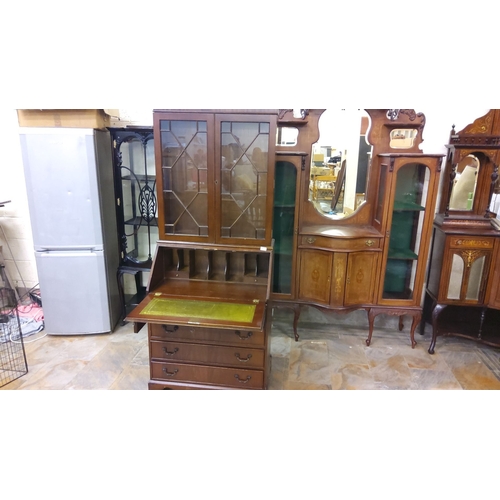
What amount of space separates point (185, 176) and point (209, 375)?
1.13m

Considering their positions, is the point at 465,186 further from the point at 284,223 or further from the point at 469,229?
the point at 284,223

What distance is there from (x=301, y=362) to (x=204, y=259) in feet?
3.28

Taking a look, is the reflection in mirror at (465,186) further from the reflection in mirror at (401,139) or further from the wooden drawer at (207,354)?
the wooden drawer at (207,354)

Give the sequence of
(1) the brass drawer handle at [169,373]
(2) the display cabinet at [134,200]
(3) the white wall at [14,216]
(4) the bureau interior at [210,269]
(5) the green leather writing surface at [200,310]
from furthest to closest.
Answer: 1. (3) the white wall at [14,216]
2. (2) the display cabinet at [134,200]
3. (4) the bureau interior at [210,269]
4. (1) the brass drawer handle at [169,373]
5. (5) the green leather writing surface at [200,310]

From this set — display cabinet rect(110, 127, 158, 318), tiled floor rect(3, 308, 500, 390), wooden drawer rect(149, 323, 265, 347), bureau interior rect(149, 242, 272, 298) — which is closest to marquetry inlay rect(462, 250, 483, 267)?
tiled floor rect(3, 308, 500, 390)

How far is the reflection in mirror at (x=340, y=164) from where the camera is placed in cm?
247

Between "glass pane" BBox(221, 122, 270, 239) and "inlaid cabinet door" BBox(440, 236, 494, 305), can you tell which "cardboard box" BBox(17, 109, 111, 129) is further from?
"inlaid cabinet door" BBox(440, 236, 494, 305)

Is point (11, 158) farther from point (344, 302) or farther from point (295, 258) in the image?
point (344, 302)

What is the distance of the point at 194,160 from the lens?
6.50 feet

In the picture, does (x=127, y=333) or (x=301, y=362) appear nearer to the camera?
(x=301, y=362)

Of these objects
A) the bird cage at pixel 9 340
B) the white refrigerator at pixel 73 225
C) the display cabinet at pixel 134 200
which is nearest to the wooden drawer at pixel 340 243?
the display cabinet at pixel 134 200
